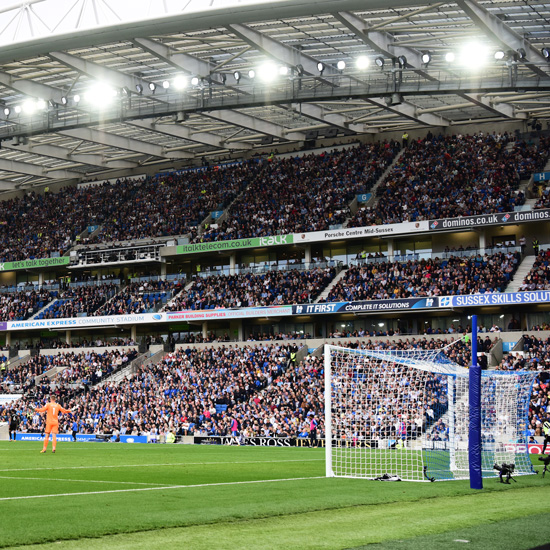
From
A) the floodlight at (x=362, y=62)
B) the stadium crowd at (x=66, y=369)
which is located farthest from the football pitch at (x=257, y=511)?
the stadium crowd at (x=66, y=369)

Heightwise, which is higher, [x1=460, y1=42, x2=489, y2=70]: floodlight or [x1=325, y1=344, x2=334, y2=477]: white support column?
[x1=460, y1=42, x2=489, y2=70]: floodlight

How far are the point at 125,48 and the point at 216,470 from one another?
27966mm

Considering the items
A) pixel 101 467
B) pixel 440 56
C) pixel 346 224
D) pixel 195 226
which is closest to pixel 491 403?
pixel 101 467

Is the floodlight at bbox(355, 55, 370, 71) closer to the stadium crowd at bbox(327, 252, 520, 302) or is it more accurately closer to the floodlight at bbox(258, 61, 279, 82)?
the floodlight at bbox(258, 61, 279, 82)

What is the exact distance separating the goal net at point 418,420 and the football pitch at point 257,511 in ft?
5.87

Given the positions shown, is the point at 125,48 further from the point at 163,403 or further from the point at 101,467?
the point at 101,467

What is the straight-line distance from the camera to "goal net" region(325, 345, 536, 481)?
1878 cm

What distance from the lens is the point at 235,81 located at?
140 feet

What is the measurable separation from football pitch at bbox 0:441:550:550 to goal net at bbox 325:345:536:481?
5.87 ft

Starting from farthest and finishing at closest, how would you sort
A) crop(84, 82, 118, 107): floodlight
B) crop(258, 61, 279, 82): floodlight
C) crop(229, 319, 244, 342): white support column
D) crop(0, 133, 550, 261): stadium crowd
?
1. crop(229, 319, 244, 342): white support column
2. crop(0, 133, 550, 261): stadium crowd
3. crop(84, 82, 118, 107): floodlight
4. crop(258, 61, 279, 82): floodlight

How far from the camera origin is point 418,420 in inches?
896

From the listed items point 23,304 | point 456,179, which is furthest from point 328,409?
point 23,304

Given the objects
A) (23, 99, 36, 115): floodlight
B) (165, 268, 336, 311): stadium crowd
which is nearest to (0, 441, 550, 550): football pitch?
(23, 99, 36, 115): floodlight

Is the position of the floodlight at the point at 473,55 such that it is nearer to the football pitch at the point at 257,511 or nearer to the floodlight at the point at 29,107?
the football pitch at the point at 257,511
